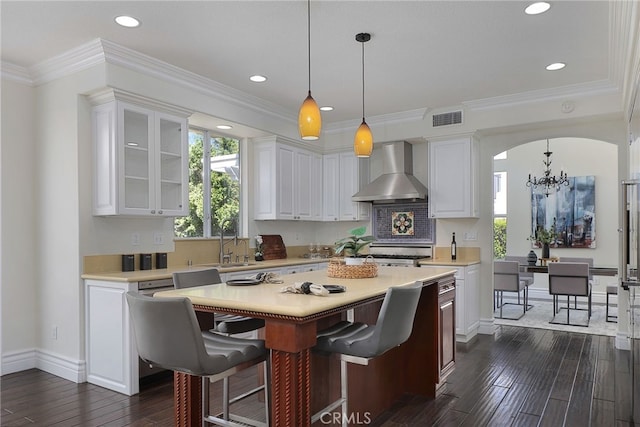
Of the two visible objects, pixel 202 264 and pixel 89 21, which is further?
pixel 202 264

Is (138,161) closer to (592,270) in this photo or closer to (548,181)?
(592,270)

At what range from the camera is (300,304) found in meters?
1.99

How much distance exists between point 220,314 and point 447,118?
381 centimetres

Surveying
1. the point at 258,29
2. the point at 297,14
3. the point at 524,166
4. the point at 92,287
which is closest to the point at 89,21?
the point at 258,29

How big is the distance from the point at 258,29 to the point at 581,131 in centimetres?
387

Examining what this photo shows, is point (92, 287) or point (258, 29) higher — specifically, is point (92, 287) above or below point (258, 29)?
below

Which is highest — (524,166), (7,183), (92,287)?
(524,166)

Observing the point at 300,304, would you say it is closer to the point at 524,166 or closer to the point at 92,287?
the point at 92,287

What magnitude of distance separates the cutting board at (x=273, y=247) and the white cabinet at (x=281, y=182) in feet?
1.15

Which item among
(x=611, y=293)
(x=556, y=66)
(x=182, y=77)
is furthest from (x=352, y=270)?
(x=611, y=293)

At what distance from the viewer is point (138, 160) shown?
12.9 ft

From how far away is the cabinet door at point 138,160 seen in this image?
12.5ft

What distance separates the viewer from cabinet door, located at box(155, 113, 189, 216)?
4137 mm

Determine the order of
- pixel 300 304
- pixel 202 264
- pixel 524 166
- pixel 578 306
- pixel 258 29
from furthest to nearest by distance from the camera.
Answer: pixel 524 166 → pixel 578 306 → pixel 202 264 → pixel 258 29 → pixel 300 304
